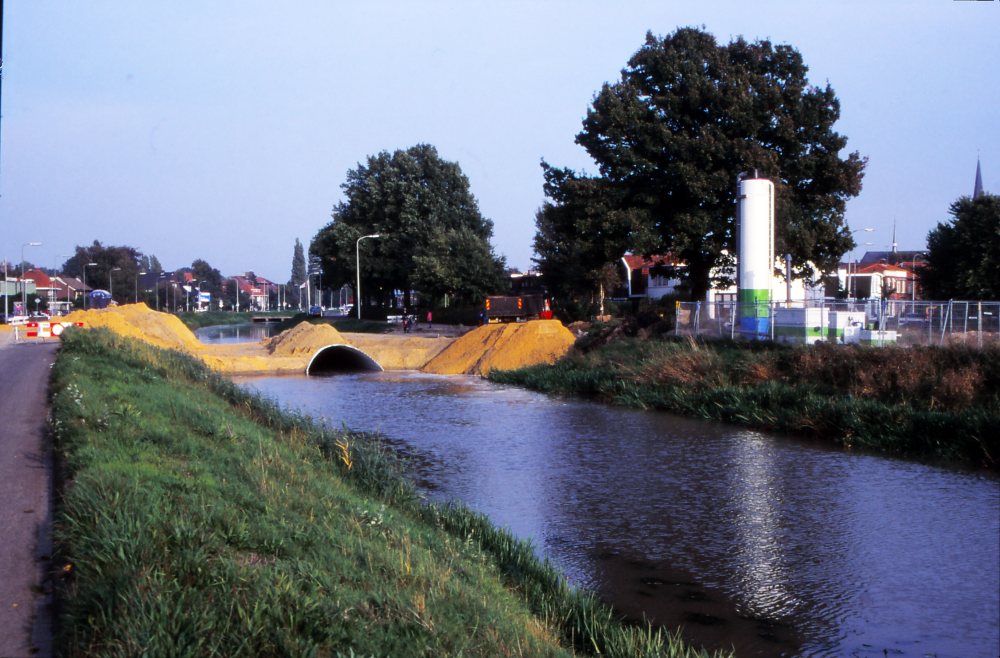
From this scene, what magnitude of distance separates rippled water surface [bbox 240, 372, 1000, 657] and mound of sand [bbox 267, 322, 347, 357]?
59.0 ft

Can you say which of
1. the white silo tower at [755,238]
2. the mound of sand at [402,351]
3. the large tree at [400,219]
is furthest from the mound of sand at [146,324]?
the white silo tower at [755,238]

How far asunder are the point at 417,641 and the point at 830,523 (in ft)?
22.4

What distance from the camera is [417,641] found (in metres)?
4.56

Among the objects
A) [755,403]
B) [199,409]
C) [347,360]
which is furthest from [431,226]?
[199,409]

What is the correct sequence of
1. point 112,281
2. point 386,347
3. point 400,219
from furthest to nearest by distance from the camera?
point 112,281
point 400,219
point 386,347

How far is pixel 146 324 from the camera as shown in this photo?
3956cm

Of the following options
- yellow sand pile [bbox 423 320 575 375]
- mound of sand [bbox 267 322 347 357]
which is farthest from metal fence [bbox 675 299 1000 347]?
mound of sand [bbox 267 322 347 357]

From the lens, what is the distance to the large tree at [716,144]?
32.8 m

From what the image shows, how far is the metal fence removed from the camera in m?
19.6

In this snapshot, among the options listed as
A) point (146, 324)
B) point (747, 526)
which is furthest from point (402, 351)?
point (747, 526)

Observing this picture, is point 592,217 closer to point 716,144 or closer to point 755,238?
point 716,144

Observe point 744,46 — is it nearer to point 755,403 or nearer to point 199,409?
point 755,403

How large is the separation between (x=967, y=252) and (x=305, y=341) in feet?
113

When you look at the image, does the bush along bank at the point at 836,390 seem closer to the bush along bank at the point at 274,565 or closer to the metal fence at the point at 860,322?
the metal fence at the point at 860,322
